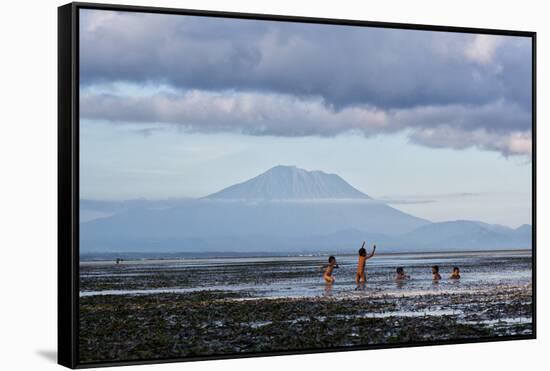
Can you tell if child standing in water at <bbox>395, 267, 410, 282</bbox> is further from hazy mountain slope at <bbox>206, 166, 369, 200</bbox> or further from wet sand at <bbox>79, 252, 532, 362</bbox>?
hazy mountain slope at <bbox>206, 166, 369, 200</bbox>

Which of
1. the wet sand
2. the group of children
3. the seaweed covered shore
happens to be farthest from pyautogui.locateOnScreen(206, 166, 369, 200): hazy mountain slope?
the seaweed covered shore

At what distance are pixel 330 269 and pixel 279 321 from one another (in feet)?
3.27

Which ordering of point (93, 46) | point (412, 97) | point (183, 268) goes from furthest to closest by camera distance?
point (412, 97) < point (183, 268) < point (93, 46)

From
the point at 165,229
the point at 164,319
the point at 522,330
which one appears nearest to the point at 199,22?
the point at 165,229

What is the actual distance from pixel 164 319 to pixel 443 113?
163 inches

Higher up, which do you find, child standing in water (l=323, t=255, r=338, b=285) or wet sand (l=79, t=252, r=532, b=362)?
child standing in water (l=323, t=255, r=338, b=285)

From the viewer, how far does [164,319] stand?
525 inches

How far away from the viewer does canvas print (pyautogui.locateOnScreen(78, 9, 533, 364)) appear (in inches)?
520

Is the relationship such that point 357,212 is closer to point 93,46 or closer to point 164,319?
point 164,319

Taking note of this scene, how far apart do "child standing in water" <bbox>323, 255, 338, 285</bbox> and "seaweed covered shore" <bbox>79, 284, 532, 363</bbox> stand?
0.71ft

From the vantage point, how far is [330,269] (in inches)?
567

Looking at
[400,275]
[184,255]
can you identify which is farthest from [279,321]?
[400,275]

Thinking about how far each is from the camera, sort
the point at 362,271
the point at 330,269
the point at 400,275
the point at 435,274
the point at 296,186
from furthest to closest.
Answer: the point at 435,274
the point at 400,275
the point at 362,271
the point at 330,269
the point at 296,186

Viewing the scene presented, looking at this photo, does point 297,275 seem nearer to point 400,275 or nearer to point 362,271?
point 362,271
